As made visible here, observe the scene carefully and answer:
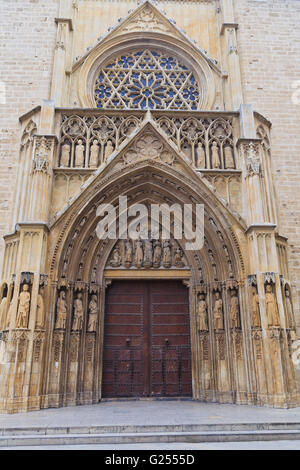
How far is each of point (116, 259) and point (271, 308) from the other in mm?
4236

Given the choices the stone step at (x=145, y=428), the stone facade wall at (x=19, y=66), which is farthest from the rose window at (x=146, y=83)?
the stone step at (x=145, y=428)

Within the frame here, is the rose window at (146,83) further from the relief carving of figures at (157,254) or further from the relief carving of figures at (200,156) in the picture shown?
the relief carving of figures at (157,254)

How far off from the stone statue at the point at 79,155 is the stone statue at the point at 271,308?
578 cm

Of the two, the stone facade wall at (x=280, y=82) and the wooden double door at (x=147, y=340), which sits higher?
the stone facade wall at (x=280, y=82)

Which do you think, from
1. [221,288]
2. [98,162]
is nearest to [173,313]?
[221,288]

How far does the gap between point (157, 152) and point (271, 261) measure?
13.9 ft

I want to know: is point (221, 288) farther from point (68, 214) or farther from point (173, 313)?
point (68, 214)

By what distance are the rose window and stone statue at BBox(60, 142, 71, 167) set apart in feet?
8.25

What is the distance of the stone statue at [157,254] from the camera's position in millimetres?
10344

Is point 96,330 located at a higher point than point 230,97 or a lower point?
lower

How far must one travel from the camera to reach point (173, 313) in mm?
10188

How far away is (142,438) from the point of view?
5.32m

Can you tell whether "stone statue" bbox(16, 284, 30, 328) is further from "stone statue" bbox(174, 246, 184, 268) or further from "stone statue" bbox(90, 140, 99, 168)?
"stone statue" bbox(174, 246, 184, 268)
